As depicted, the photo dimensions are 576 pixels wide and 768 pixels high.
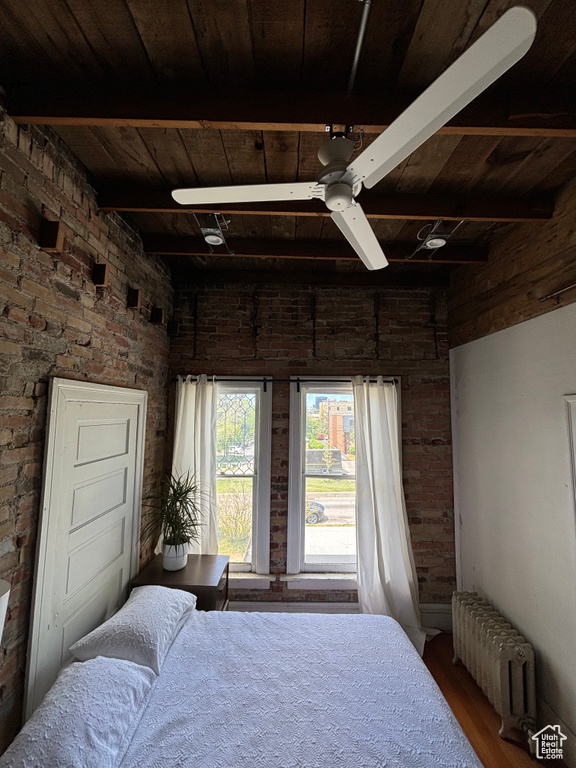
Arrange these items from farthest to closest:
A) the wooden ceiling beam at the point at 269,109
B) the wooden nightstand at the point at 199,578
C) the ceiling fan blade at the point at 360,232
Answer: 1. the wooden nightstand at the point at 199,578
2. the wooden ceiling beam at the point at 269,109
3. the ceiling fan blade at the point at 360,232

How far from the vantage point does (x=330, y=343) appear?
10.9ft

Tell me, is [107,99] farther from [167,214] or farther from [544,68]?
[544,68]

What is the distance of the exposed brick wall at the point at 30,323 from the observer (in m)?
1.37

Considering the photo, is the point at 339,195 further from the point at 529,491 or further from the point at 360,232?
the point at 529,491

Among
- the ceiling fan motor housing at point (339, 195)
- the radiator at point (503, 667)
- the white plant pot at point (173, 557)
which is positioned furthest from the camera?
the white plant pot at point (173, 557)

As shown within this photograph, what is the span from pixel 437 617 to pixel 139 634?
2.61 metres

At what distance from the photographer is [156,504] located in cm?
295

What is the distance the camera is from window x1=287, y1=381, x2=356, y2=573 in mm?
3203

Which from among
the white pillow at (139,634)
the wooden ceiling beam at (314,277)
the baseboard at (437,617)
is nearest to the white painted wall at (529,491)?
the baseboard at (437,617)

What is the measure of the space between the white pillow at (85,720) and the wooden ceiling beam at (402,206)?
2287mm

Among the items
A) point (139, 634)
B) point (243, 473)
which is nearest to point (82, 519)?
point (139, 634)

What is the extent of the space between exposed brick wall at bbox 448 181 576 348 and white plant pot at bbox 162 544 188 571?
2.87m

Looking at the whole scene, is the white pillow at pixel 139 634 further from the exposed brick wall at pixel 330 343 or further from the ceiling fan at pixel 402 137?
the ceiling fan at pixel 402 137

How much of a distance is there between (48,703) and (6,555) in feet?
1.84
